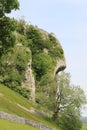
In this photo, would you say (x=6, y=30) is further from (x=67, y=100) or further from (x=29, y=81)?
(x=29, y=81)

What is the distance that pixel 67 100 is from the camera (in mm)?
80562

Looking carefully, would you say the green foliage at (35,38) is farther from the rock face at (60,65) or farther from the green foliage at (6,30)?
the green foliage at (6,30)

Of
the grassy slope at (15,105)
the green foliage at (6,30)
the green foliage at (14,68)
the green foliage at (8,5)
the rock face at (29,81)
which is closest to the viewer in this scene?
the green foliage at (8,5)

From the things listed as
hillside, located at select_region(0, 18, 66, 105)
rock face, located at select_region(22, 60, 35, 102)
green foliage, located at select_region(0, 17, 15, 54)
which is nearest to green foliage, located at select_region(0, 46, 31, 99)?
hillside, located at select_region(0, 18, 66, 105)

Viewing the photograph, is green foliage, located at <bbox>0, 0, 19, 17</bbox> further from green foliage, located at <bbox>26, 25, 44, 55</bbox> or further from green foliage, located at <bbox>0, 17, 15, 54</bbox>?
green foliage, located at <bbox>26, 25, 44, 55</bbox>

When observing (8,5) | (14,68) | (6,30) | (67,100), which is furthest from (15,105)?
(14,68)

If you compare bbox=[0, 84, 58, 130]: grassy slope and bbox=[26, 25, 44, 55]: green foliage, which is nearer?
bbox=[0, 84, 58, 130]: grassy slope

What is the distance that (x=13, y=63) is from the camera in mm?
93625

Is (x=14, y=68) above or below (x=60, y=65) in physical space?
below

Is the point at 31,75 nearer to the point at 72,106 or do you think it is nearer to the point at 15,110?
the point at 72,106

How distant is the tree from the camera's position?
79.0 m

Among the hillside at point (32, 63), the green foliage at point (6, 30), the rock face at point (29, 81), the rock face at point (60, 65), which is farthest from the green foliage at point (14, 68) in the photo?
the green foliage at point (6, 30)

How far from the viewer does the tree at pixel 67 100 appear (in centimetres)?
7904

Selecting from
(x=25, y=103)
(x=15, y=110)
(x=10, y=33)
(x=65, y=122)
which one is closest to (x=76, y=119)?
(x=65, y=122)
